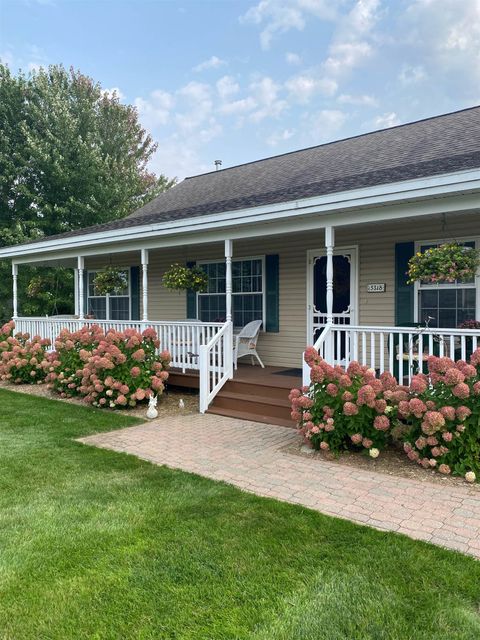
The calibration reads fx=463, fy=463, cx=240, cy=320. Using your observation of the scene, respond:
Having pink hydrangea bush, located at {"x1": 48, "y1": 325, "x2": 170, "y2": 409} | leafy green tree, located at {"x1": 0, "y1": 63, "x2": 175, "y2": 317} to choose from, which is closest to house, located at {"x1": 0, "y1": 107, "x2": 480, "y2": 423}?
pink hydrangea bush, located at {"x1": 48, "y1": 325, "x2": 170, "y2": 409}

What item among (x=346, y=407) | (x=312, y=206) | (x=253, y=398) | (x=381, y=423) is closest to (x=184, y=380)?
(x=253, y=398)

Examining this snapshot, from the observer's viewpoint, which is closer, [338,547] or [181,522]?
[338,547]

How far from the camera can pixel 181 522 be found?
10.3ft

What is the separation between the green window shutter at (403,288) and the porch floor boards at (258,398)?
5.93 feet

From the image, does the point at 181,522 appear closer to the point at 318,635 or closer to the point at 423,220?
the point at 318,635

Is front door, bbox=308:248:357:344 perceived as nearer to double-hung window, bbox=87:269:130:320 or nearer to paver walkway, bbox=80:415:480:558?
paver walkway, bbox=80:415:480:558

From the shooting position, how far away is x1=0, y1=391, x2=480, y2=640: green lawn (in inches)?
83.0

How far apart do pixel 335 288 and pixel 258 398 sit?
8.13 ft

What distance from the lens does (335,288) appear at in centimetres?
774

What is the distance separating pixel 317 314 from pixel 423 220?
2.26 meters

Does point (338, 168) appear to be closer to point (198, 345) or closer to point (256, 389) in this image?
point (198, 345)

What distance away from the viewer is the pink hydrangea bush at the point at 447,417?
12.9ft

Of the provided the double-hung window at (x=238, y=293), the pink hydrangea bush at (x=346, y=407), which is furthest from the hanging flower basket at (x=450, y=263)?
the double-hung window at (x=238, y=293)

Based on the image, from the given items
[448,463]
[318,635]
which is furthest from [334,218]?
[318,635]
